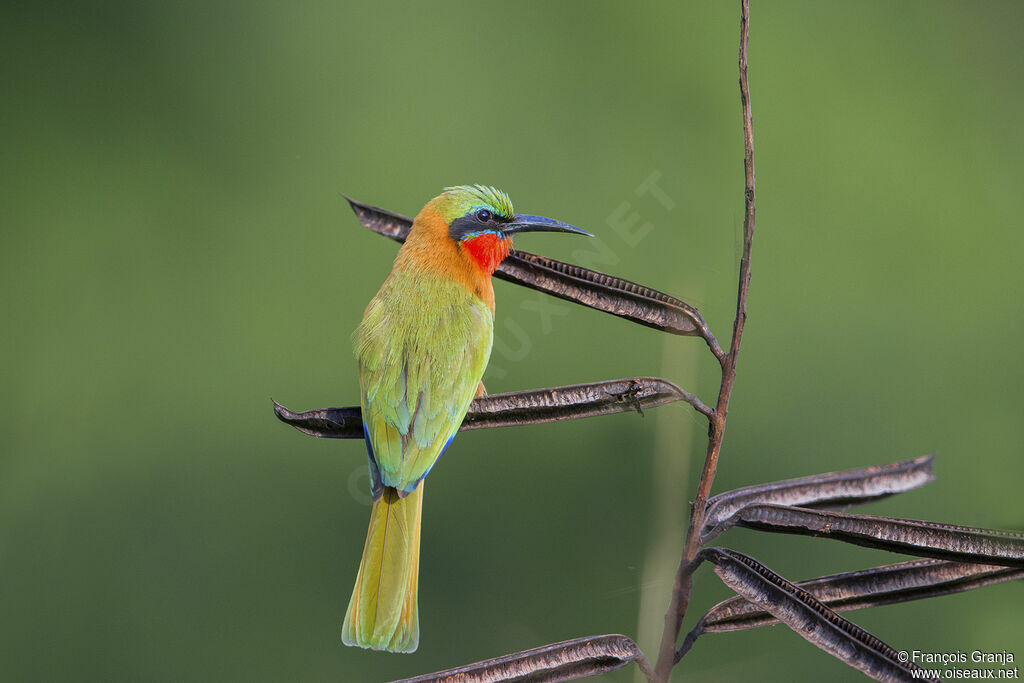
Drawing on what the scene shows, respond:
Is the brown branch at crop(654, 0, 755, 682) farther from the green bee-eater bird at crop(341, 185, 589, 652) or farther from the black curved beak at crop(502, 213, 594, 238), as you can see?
the black curved beak at crop(502, 213, 594, 238)

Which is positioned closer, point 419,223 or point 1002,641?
point 419,223

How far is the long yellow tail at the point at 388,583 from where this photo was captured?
1.10 m

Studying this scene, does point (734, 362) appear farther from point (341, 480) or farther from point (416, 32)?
point (416, 32)

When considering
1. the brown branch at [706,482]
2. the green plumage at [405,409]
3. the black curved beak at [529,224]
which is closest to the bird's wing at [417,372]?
the green plumage at [405,409]

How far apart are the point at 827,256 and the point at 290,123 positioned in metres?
1.77

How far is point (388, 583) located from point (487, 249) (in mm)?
476

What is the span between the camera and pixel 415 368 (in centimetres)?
128

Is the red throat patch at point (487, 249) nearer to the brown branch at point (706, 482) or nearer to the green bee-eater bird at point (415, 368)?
the green bee-eater bird at point (415, 368)

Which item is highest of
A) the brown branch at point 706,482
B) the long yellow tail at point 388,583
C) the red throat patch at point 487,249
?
the red throat patch at point 487,249

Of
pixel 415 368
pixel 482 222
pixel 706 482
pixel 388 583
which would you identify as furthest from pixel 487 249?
pixel 706 482

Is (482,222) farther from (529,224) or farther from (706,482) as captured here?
→ (706,482)

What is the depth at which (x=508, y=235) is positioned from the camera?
Result: 134 cm

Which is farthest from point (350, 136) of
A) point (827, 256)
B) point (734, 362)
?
point (734, 362)

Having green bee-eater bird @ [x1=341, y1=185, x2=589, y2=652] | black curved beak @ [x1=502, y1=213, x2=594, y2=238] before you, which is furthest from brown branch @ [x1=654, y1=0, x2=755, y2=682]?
black curved beak @ [x1=502, y1=213, x2=594, y2=238]
